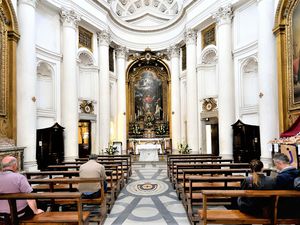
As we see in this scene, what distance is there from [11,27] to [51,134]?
4.64 m

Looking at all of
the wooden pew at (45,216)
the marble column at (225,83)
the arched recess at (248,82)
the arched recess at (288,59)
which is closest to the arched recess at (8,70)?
the wooden pew at (45,216)

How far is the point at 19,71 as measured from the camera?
8.95 metres

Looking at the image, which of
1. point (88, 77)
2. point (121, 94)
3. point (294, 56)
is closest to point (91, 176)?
point (294, 56)

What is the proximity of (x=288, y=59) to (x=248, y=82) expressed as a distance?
3.44m

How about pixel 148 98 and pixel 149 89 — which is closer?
pixel 148 98

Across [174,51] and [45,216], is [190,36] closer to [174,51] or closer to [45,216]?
[174,51]

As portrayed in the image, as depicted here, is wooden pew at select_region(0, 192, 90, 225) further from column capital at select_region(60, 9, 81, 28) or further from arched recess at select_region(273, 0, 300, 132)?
column capital at select_region(60, 9, 81, 28)

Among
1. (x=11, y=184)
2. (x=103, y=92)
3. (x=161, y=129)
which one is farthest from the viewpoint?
(x=161, y=129)

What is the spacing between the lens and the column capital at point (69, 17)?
11719 mm

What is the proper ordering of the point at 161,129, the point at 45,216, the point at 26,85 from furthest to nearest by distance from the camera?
the point at 161,129
the point at 26,85
the point at 45,216

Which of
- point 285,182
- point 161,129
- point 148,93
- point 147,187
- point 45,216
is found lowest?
point 147,187

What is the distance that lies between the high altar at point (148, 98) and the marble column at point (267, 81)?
8.82 meters

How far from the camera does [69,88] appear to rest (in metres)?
11.7

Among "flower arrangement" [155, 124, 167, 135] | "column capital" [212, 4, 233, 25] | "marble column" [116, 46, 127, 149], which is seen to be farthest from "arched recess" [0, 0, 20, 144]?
"flower arrangement" [155, 124, 167, 135]
